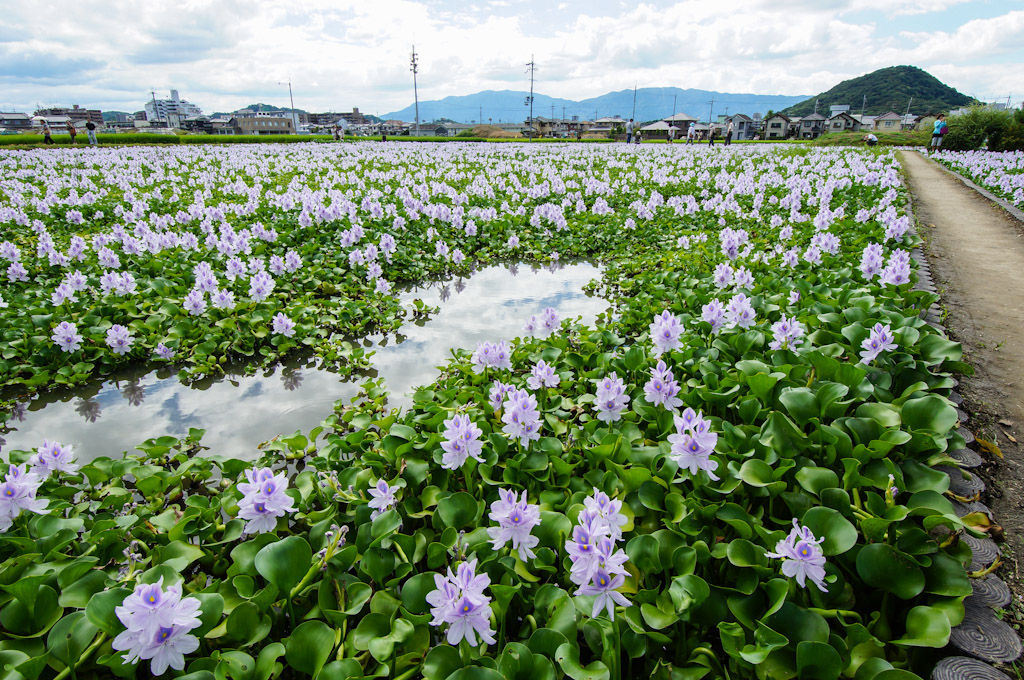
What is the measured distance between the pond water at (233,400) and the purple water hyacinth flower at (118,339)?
0.26 m

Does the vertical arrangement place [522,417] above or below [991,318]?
above

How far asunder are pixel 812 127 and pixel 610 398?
9158 cm

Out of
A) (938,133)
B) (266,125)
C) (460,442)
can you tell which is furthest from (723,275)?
(266,125)

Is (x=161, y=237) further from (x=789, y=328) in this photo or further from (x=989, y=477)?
(x=989, y=477)

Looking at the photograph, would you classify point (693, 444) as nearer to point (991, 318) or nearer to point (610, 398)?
point (610, 398)

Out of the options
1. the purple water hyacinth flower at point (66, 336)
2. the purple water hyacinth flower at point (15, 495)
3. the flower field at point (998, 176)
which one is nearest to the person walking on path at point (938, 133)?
the flower field at point (998, 176)

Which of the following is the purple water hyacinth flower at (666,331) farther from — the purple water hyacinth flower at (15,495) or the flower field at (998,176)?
the flower field at (998,176)

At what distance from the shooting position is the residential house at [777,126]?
75.6 m

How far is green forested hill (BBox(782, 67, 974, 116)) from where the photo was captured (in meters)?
113

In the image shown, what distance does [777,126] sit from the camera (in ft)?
255

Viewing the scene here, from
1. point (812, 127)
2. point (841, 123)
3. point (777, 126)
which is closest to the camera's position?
point (812, 127)

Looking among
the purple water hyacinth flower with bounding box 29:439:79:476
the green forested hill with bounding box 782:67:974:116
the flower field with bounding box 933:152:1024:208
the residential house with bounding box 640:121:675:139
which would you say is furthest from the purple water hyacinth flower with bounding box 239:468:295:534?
the green forested hill with bounding box 782:67:974:116

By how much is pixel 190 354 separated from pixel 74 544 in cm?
229

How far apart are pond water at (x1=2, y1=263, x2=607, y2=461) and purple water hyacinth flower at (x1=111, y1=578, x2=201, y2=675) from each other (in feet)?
5.90
